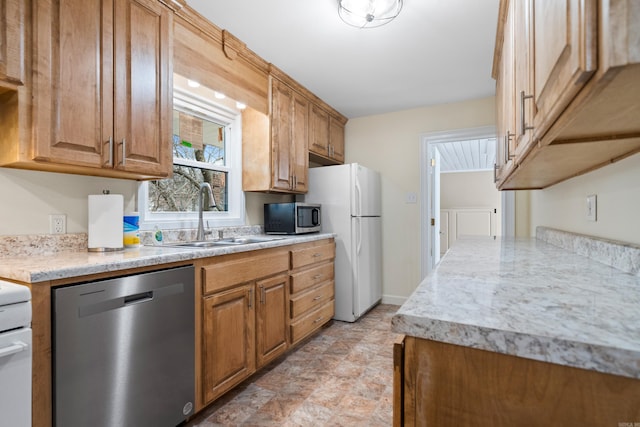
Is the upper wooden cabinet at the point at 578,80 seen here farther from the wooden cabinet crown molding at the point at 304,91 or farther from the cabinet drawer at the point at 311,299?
the wooden cabinet crown molding at the point at 304,91

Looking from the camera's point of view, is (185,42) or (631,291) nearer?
(631,291)

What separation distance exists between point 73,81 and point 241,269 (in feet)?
3.94

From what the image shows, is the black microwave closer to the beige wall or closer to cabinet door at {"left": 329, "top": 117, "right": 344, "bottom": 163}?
cabinet door at {"left": 329, "top": 117, "right": 344, "bottom": 163}

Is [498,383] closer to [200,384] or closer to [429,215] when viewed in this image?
[200,384]

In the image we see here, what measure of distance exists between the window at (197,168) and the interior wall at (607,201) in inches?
92.5

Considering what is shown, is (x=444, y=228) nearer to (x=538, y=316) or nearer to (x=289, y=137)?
(x=289, y=137)

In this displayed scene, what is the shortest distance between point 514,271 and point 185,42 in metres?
2.14

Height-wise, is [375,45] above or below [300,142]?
above

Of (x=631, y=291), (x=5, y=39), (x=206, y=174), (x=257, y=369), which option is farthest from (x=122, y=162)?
(x=631, y=291)

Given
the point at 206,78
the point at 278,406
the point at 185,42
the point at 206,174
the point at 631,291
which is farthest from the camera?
the point at 206,174

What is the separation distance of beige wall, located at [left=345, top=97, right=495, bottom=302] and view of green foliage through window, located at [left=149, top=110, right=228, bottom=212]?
1.90m

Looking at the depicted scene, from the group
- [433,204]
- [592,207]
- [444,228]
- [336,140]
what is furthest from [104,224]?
[444,228]

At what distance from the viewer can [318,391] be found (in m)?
1.96

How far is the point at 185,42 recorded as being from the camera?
2.02m
